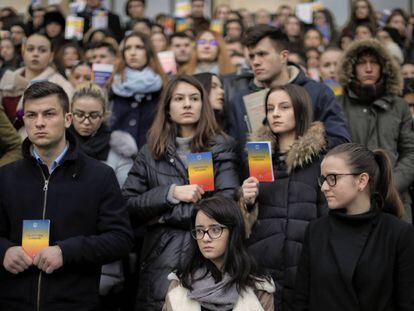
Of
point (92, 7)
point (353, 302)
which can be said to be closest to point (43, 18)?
point (92, 7)

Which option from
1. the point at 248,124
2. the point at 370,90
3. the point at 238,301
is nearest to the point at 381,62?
the point at 370,90

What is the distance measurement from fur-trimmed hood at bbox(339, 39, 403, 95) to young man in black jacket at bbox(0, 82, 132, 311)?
285 cm

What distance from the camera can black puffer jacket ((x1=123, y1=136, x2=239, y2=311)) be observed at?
15.5 feet

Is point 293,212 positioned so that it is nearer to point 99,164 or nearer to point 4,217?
point 99,164

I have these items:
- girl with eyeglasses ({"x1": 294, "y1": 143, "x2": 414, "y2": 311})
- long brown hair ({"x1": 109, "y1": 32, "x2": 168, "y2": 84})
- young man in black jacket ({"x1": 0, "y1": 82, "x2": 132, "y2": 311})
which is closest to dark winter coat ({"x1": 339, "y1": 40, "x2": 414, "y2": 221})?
girl with eyeglasses ({"x1": 294, "y1": 143, "x2": 414, "y2": 311})

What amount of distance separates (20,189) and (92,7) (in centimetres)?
804

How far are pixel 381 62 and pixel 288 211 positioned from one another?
2.32m

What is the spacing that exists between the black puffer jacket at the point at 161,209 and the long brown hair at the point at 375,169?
1.07 meters

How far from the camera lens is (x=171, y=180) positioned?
198 inches

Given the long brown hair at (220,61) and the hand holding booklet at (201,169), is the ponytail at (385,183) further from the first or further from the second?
the long brown hair at (220,61)

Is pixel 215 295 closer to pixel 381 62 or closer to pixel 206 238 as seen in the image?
pixel 206 238

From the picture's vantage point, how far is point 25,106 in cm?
447

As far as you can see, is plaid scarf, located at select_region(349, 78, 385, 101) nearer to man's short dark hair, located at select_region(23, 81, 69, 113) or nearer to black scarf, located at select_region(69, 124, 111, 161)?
black scarf, located at select_region(69, 124, 111, 161)

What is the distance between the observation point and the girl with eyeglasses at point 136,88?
6.59 m
